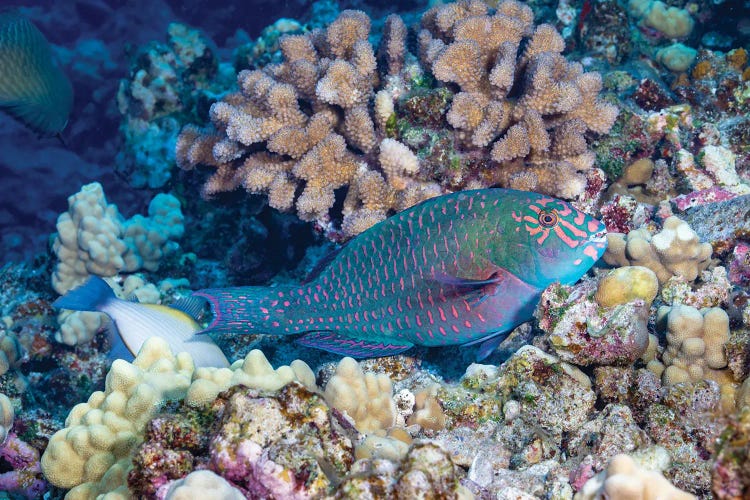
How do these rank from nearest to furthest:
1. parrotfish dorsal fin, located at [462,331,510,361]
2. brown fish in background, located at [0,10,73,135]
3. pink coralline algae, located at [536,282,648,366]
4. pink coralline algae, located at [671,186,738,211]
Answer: pink coralline algae, located at [536,282,648,366], parrotfish dorsal fin, located at [462,331,510,361], pink coralline algae, located at [671,186,738,211], brown fish in background, located at [0,10,73,135]

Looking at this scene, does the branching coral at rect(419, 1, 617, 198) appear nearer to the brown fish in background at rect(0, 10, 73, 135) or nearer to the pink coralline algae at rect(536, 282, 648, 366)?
the pink coralline algae at rect(536, 282, 648, 366)

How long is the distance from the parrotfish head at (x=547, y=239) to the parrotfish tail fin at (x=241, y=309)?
1.77m

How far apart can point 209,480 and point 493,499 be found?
57.2 inches

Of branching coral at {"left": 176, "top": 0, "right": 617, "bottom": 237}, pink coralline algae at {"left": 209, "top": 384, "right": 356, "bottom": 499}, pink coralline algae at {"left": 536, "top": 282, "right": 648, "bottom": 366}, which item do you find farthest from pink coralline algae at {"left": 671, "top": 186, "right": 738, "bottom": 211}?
pink coralline algae at {"left": 209, "top": 384, "right": 356, "bottom": 499}

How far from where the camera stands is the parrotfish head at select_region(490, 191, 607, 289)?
3.35m

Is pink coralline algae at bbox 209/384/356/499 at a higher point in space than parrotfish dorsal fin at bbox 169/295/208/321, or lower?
higher

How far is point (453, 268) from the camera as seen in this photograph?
359cm

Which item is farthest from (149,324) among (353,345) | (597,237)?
(597,237)

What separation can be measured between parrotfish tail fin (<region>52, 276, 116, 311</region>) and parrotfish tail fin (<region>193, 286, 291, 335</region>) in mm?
988

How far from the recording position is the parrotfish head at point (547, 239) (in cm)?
335

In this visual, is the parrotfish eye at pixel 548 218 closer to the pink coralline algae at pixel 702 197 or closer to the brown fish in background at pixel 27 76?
the pink coralline algae at pixel 702 197

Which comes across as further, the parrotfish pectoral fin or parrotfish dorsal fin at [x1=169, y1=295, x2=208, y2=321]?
parrotfish dorsal fin at [x1=169, y1=295, x2=208, y2=321]

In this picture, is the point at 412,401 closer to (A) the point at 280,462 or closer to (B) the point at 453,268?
(B) the point at 453,268

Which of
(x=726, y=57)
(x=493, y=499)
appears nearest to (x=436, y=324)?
(x=493, y=499)
